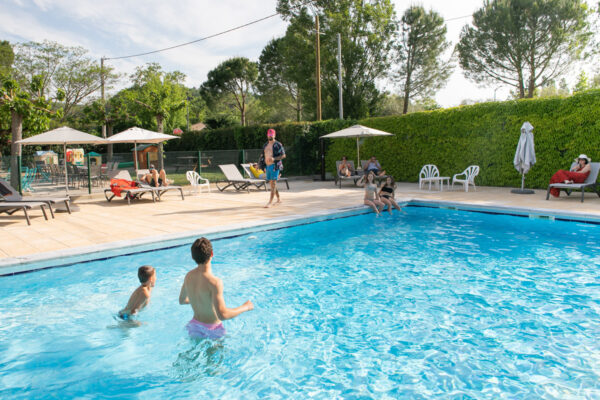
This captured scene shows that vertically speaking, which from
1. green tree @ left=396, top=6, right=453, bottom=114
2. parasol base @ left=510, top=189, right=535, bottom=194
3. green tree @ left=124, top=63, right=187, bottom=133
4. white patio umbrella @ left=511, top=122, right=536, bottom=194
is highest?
green tree @ left=396, top=6, right=453, bottom=114

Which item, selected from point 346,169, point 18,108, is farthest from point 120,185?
point 346,169

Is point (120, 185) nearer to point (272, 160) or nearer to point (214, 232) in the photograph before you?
point (272, 160)

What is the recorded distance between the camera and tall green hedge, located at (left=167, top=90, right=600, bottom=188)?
35.5ft

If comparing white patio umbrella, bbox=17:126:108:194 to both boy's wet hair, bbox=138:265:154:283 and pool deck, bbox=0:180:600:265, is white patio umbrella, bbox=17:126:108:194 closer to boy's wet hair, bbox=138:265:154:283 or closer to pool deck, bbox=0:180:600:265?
pool deck, bbox=0:180:600:265

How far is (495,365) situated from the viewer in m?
3.01

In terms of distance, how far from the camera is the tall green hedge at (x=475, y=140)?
35.5ft

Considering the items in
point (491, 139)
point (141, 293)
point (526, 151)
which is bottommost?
point (141, 293)

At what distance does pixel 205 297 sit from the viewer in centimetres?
307

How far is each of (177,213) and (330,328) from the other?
5.83 m

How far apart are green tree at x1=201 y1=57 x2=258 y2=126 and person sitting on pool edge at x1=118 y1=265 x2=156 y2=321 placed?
134ft

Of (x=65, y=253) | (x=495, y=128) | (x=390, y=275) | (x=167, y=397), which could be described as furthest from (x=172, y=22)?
(x=167, y=397)

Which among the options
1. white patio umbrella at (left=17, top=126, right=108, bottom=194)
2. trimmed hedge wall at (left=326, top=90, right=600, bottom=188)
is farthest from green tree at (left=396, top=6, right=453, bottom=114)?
white patio umbrella at (left=17, top=126, right=108, bottom=194)

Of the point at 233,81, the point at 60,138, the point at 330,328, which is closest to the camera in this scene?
the point at 330,328

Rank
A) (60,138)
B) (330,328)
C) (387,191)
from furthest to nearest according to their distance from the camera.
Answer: (60,138) → (387,191) → (330,328)
